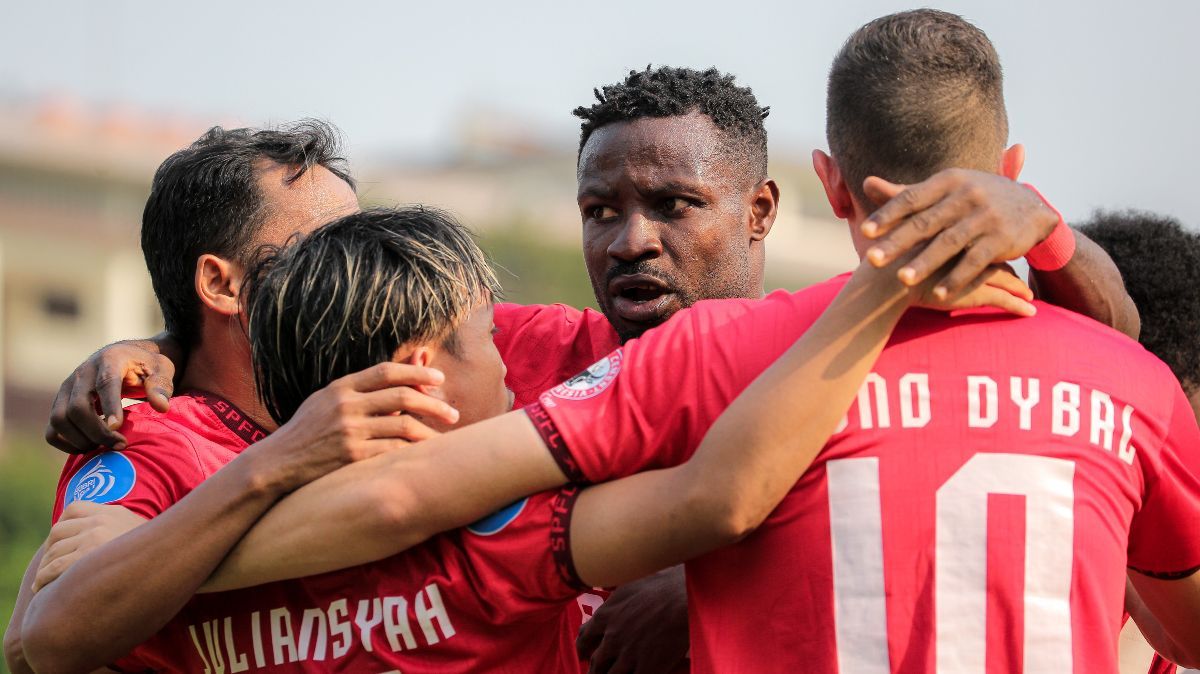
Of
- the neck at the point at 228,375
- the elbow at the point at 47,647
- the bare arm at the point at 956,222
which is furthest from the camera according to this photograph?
the neck at the point at 228,375

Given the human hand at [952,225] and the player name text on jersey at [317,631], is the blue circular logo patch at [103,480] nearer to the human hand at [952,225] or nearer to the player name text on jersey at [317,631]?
the player name text on jersey at [317,631]

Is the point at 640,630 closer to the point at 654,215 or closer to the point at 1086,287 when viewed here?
the point at 1086,287

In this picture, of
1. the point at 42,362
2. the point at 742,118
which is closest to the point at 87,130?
the point at 42,362

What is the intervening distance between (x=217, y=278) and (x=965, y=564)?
2367 millimetres

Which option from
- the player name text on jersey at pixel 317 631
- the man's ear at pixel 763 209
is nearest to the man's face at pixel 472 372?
the player name text on jersey at pixel 317 631

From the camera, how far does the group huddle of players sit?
8.83 feet

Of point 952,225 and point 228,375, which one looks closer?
point 952,225

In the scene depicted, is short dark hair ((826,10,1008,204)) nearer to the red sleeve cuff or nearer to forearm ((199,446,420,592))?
the red sleeve cuff

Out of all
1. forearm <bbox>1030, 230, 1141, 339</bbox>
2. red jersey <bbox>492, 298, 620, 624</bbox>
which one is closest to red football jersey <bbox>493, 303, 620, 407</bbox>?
red jersey <bbox>492, 298, 620, 624</bbox>

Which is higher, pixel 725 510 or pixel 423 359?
pixel 423 359

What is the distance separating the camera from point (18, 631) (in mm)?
3295

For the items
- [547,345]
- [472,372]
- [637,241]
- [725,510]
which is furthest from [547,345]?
[725,510]

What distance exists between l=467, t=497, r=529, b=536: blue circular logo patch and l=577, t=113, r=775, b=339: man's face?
5.99ft

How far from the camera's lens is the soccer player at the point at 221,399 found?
9.41 feet
